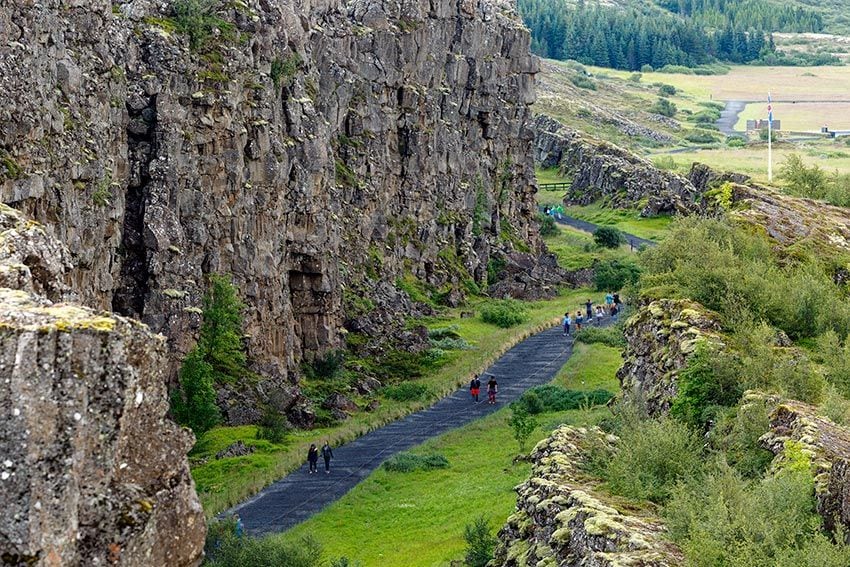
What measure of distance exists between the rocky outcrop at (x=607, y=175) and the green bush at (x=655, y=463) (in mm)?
83570

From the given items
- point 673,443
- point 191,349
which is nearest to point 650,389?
point 673,443

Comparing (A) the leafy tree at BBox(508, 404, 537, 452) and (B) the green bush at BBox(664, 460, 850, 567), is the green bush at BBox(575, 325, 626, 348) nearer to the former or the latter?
(A) the leafy tree at BBox(508, 404, 537, 452)

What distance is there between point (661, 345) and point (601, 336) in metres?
33.6

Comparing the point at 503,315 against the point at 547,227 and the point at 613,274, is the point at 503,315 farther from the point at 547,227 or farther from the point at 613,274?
the point at 547,227

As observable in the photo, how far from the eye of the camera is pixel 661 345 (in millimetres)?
38375

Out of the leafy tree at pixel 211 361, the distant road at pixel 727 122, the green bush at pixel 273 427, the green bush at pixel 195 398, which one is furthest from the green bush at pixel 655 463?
the distant road at pixel 727 122

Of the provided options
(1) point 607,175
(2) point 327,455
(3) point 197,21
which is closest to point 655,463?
(2) point 327,455

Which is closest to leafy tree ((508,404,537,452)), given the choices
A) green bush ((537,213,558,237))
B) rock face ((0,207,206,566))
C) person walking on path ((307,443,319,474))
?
person walking on path ((307,443,319,474))

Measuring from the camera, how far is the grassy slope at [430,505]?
39.3m

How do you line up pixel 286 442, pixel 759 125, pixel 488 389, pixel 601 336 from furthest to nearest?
pixel 759 125, pixel 601 336, pixel 488 389, pixel 286 442

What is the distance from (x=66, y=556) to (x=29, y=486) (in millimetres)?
828

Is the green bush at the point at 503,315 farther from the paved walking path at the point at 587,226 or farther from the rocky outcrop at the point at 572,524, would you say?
the rocky outcrop at the point at 572,524

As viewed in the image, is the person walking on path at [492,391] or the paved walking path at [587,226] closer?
the person walking on path at [492,391]

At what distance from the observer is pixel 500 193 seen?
10675cm
